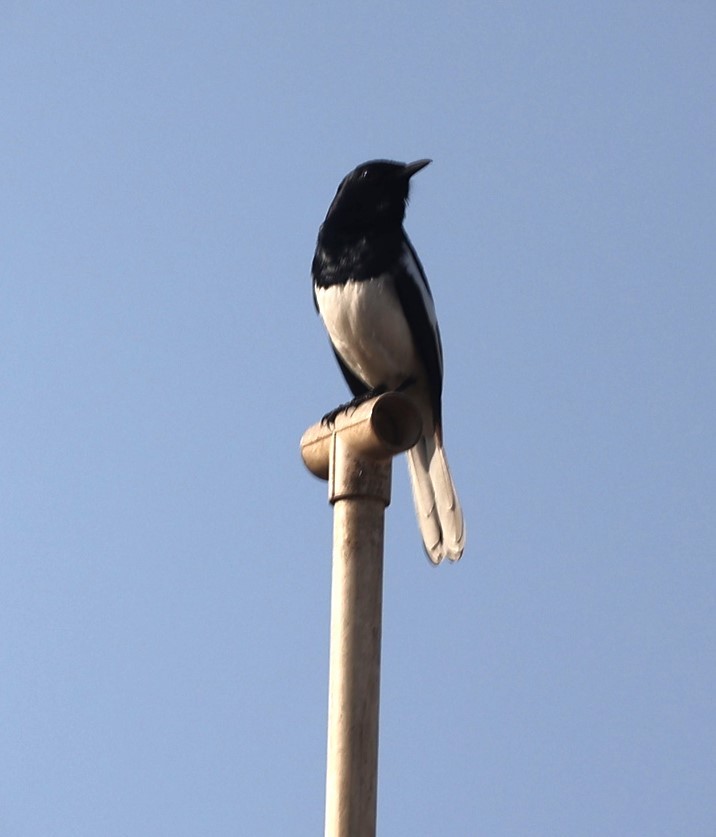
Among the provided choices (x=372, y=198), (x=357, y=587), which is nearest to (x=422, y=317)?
(x=372, y=198)

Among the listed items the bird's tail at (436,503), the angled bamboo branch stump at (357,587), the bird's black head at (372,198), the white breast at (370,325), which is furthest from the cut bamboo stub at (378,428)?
the bird's black head at (372,198)

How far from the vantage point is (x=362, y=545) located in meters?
3.06

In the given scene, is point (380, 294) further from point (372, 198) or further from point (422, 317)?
point (372, 198)

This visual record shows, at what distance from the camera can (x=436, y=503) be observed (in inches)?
172

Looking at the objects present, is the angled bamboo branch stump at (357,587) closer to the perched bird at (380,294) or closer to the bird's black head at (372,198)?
the perched bird at (380,294)

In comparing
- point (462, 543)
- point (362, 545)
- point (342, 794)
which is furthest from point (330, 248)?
point (342, 794)

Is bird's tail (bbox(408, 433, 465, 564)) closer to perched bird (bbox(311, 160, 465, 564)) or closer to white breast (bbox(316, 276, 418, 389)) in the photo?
perched bird (bbox(311, 160, 465, 564))

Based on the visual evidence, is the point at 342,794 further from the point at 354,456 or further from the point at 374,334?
the point at 374,334

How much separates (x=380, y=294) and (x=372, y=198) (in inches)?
20.9

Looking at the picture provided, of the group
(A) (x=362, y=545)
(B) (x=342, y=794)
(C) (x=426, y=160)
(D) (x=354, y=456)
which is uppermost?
(C) (x=426, y=160)

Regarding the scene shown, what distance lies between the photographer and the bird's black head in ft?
17.4

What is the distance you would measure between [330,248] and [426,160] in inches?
25.6

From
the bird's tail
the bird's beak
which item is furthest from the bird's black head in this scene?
the bird's tail

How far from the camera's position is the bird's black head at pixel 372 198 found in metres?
5.29
